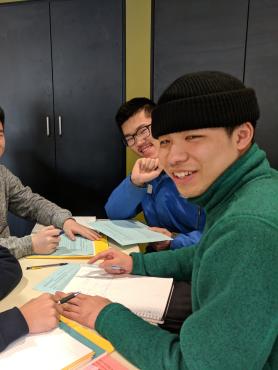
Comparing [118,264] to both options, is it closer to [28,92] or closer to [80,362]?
[80,362]

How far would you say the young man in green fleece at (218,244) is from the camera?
0.47 metres

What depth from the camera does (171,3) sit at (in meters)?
2.18

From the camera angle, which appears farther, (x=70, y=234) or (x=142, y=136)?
(x=142, y=136)

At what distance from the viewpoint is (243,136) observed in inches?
24.6

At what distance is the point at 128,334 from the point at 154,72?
205 cm

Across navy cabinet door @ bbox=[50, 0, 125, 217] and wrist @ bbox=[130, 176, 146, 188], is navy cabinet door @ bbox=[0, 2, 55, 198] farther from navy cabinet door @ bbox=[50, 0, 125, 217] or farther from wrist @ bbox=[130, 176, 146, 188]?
wrist @ bbox=[130, 176, 146, 188]

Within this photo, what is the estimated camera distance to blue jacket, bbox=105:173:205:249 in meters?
1.47

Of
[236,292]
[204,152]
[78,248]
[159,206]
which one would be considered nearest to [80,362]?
[236,292]

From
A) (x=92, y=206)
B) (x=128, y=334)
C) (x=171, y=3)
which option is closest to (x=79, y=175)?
(x=92, y=206)

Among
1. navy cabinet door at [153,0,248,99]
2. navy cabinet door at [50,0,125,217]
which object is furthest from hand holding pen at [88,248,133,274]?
navy cabinet door at [153,0,248,99]

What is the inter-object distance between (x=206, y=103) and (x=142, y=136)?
3.34 feet

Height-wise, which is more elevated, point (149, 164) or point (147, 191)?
point (149, 164)

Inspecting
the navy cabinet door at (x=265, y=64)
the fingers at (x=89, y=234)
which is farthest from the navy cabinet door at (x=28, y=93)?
the navy cabinet door at (x=265, y=64)

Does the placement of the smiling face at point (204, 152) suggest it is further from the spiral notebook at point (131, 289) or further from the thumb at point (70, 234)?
the thumb at point (70, 234)
